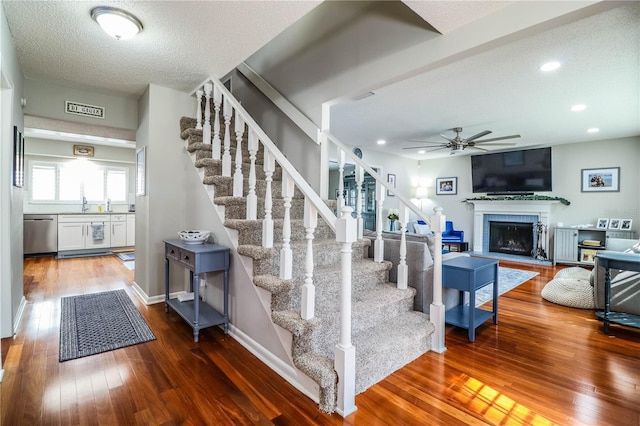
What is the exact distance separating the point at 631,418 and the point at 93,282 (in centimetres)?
542

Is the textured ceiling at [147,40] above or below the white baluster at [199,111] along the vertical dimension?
above

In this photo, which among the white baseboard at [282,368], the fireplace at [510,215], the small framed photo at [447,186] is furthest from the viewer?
the small framed photo at [447,186]

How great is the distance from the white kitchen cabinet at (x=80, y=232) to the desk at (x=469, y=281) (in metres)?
6.77

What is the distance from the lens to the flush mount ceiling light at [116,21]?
2.02m

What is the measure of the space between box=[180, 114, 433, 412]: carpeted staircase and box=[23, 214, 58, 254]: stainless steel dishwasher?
16.6 feet

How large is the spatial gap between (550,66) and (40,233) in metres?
8.37

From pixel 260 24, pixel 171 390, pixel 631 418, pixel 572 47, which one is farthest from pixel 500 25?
pixel 171 390

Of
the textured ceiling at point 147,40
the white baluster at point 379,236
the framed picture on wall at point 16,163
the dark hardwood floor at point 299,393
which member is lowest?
the dark hardwood floor at point 299,393

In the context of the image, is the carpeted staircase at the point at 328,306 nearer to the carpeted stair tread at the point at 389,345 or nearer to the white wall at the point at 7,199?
the carpeted stair tread at the point at 389,345

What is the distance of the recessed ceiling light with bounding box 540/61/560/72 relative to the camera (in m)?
2.88

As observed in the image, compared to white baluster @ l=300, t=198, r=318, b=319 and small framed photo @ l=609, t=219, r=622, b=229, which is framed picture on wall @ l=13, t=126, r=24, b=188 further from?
small framed photo @ l=609, t=219, r=622, b=229

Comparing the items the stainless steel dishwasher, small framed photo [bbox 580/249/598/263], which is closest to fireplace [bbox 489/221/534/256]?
small framed photo [bbox 580/249/598/263]

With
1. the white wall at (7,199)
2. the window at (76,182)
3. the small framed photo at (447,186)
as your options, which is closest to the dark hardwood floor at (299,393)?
the white wall at (7,199)

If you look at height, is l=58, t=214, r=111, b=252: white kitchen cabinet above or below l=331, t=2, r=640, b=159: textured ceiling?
below
